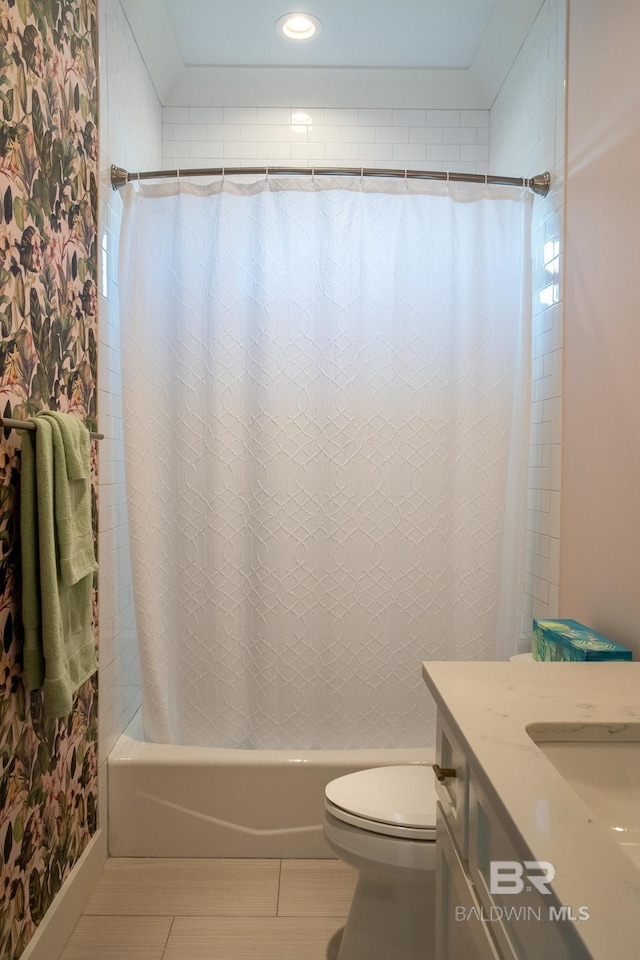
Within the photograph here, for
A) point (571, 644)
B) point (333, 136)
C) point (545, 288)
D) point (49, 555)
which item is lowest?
point (571, 644)

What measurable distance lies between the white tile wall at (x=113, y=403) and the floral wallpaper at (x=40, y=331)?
0.35 ft

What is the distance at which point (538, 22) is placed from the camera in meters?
2.28

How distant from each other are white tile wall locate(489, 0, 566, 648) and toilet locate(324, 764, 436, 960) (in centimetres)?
78

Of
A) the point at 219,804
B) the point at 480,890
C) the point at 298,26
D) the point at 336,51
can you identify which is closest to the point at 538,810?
the point at 480,890

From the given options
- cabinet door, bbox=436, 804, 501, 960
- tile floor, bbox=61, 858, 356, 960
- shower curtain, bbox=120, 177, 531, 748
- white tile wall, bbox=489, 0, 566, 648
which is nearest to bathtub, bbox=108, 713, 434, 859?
tile floor, bbox=61, 858, 356, 960

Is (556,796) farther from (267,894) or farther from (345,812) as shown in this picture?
(267,894)

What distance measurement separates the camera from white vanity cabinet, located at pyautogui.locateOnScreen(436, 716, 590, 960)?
2.06 ft

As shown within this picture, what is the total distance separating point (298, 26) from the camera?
2.51 m

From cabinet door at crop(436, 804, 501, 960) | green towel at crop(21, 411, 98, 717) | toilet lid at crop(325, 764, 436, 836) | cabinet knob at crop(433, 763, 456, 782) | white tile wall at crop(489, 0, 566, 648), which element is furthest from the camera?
white tile wall at crop(489, 0, 566, 648)

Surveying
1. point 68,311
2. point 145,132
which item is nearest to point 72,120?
point 68,311

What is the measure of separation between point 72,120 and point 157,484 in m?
1.03

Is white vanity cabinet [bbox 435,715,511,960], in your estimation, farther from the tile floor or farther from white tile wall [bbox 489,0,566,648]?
white tile wall [bbox 489,0,566,648]

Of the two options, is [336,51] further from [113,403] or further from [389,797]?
[389,797]

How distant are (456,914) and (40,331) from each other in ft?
4.58
